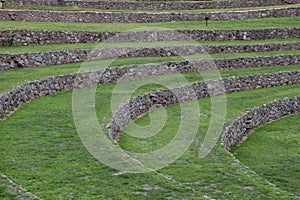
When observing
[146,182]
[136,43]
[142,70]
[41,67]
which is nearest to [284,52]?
[136,43]

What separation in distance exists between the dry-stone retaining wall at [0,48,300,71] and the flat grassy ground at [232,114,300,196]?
6.79 m

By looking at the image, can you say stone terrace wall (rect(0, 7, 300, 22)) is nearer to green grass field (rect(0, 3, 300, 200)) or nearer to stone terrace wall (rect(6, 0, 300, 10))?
stone terrace wall (rect(6, 0, 300, 10))

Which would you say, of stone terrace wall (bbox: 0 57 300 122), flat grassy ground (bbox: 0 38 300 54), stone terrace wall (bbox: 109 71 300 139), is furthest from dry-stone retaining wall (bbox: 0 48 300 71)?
stone terrace wall (bbox: 109 71 300 139)

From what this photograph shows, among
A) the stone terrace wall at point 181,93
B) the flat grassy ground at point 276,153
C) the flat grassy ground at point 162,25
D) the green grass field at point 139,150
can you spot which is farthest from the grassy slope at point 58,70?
the flat grassy ground at point 276,153

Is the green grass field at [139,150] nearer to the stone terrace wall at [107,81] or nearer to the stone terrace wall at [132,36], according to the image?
the stone terrace wall at [107,81]

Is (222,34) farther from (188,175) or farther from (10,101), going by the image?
(188,175)

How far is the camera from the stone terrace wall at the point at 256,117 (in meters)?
21.1

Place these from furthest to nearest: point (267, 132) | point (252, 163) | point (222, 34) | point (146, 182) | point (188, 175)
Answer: point (222, 34)
point (267, 132)
point (252, 163)
point (188, 175)
point (146, 182)

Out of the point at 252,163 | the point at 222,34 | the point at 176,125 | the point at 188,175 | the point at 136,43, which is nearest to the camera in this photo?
the point at 188,175

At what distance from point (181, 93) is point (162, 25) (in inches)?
563

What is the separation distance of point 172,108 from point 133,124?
3.40 m

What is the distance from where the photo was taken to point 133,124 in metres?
21.1

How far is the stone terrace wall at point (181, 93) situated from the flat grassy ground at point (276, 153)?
3678 mm

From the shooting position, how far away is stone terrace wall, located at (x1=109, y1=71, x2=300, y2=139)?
66.8 ft
